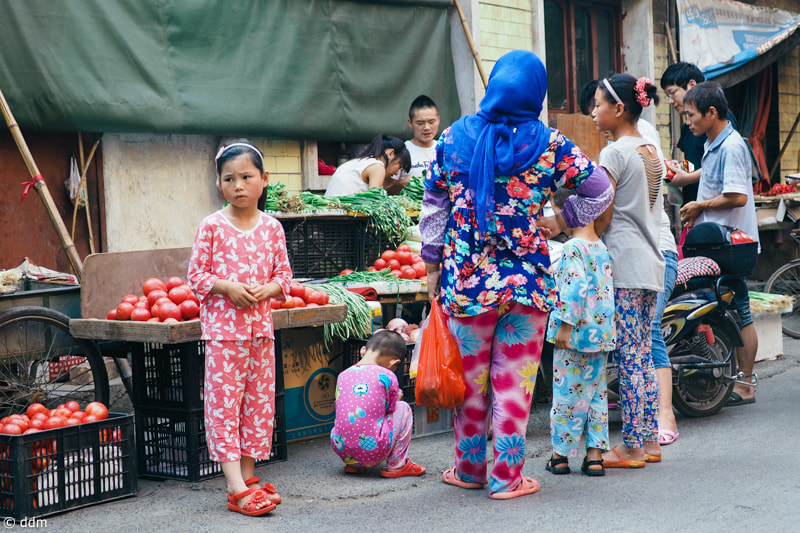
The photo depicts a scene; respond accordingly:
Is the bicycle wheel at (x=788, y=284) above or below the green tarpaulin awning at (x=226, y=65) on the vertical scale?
below

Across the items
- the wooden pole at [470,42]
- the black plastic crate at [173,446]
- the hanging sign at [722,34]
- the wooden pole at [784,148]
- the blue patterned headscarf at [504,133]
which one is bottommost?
the black plastic crate at [173,446]

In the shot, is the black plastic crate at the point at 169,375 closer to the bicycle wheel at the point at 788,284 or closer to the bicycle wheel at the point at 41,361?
the bicycle wheel at the point at 41,361

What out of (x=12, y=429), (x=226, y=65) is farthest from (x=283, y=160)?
(x=12, y=429)

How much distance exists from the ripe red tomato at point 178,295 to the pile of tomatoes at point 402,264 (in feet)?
6.92

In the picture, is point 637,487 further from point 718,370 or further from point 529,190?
point 718,370

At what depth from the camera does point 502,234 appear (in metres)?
4.26

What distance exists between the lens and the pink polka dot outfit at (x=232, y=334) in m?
4.36

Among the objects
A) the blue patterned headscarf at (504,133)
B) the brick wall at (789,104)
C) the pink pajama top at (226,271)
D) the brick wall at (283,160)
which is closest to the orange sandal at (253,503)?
the pink pajama top at (226,271)

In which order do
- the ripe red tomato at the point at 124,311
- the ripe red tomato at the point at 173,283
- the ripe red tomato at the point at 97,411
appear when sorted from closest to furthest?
the ripe red tomato at the point at 97,411 < the ripe red tomato at the point at 124,311 < the ripe red tomato at the point at 173,283

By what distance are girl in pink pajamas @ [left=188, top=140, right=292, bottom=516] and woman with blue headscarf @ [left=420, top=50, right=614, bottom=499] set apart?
85 centimetres

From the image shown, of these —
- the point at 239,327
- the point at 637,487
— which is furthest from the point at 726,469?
the point at 239,327

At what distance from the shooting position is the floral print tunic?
427 cm

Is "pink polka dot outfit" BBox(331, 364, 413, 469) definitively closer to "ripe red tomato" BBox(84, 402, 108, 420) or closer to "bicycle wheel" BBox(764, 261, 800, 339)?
"ripe red tomato" BBox(84, 402, 108, 420)

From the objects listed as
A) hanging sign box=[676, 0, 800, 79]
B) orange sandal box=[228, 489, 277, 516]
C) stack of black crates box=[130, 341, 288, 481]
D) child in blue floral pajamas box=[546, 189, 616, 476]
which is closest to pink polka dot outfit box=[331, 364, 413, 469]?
orange sandal box=[228, 489, 277, 516]
